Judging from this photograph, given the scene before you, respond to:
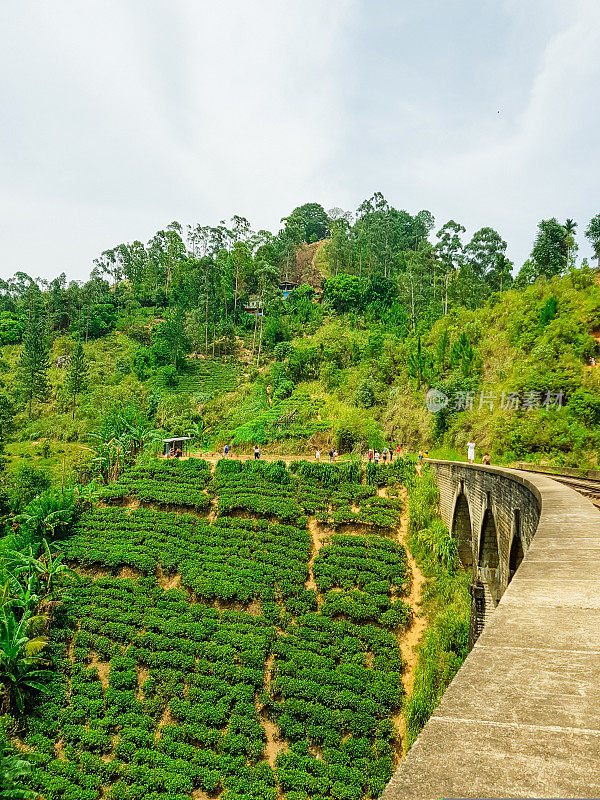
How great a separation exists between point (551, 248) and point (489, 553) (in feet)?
97.4

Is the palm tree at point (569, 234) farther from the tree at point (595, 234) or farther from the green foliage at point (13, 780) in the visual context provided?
the green foliage at point (13, 780)

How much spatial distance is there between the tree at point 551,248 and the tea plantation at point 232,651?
23.2 meters

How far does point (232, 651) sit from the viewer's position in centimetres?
1234

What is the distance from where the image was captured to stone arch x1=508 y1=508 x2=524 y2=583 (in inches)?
263

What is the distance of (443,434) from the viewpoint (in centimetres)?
2334

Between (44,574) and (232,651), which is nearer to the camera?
(232,651)

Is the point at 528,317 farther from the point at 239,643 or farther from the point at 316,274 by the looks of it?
the point at 316,274

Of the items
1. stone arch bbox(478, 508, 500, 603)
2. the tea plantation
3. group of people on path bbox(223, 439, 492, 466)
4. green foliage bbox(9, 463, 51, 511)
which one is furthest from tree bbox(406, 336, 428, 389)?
green foliage bbox(9, 463, 51, 511)

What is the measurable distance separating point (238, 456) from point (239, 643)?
13.0m
